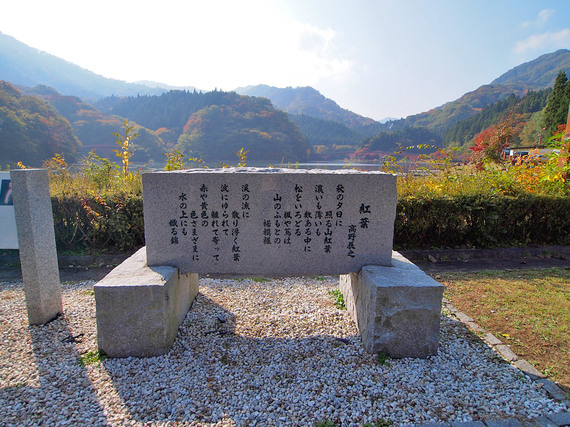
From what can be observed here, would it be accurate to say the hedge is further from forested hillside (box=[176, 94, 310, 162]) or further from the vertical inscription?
forested hillside (box=[176, 94, 310, 162])

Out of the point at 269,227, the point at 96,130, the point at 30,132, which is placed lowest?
the point at 269,227

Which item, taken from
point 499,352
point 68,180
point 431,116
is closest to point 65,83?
point 431,116

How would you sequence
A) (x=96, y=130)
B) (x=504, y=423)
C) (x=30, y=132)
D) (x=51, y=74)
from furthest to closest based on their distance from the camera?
(x=51, y=74)
(x=96, y=130)
(x=30, y=132)
(x=504, y=423)

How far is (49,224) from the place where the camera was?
10.9 feet

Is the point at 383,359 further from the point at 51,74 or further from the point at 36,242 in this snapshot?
the point at 51,74

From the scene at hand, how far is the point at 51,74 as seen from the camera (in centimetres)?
11831

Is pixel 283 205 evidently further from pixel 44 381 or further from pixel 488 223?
pixel 488 223

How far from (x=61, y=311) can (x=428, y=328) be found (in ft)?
12.7

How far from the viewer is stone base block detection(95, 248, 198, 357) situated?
104 inches

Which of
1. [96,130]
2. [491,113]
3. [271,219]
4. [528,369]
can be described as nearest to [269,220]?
[271,219]

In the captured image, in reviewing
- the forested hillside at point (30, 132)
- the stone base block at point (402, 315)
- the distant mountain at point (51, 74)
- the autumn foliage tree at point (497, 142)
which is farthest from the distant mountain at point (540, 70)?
the distant mountain at point (51, 74)

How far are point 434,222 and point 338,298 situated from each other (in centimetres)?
296

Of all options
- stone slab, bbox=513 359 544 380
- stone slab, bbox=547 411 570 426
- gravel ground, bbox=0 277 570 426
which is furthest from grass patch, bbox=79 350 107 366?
stone slab, bbox=513 359 544 380

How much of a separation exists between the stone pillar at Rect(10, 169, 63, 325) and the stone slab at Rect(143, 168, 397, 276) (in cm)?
116
